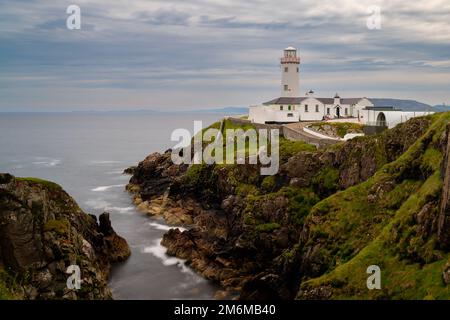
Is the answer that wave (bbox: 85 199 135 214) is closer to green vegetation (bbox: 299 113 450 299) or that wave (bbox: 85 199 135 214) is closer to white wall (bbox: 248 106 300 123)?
white wall (bbox: 248 106 300 123)

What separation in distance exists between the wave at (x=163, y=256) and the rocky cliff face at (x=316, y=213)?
1.06 meters

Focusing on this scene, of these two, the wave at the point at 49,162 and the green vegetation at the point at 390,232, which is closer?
the green vegetation at the point at 390,232

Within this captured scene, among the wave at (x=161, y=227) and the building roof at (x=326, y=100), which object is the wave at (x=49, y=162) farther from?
the wave at (x=161, y=227)

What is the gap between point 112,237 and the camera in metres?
69.1

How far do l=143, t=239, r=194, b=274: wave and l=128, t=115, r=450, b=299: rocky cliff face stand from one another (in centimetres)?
106

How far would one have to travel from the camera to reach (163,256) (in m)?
68.4

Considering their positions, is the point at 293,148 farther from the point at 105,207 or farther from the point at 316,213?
the point at 105,207

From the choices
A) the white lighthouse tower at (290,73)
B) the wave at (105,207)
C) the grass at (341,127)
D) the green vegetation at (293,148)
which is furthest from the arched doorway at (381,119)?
the white lighthouse tower at (290,73)

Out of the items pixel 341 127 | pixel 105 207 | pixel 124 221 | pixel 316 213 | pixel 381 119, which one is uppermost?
pixel 381 119

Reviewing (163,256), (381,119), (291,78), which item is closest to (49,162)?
(291,78)

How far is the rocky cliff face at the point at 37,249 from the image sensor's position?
41.7m

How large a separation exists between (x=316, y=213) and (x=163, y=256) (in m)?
24.0

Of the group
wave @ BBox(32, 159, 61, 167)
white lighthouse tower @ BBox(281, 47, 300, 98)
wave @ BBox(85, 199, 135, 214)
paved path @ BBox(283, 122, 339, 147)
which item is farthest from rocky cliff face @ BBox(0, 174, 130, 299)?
wave @ BBox(32, 159, 61, 167)

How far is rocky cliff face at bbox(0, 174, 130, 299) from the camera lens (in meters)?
41.7
